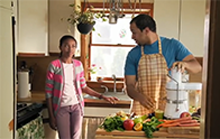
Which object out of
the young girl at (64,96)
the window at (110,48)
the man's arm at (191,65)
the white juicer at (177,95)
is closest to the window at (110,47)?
the window at (110,48)

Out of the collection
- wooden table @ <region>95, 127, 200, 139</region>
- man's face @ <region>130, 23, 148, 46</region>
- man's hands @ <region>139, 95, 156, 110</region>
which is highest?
man's face @ <region>130, 23, 148, 46</region>

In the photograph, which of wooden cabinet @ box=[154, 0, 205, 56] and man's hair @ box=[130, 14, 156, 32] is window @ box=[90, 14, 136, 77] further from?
man's hair @ box=[130, 14, 156, 32]

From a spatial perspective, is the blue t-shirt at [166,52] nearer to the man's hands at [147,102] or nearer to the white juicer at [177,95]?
the man's hands at [147,102]

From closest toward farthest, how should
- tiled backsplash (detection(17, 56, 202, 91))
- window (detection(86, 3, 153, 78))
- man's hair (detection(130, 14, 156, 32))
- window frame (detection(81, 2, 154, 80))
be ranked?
man's hair (detection(130, 14, 156, 32)) < window frame (detection(81, 2, 154, 80)) < tiled backsplash (detection(17, 56, 202, 91)) < window (detection(86, 3, 153, 78))

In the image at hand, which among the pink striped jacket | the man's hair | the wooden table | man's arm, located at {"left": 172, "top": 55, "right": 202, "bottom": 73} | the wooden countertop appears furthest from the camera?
the wooden countertop

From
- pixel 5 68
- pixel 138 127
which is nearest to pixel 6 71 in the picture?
pixel 5 68

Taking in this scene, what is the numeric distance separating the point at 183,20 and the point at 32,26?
1650 millimetres

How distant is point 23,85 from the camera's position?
3.02 metres

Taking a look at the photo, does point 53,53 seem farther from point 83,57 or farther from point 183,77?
point 183,77

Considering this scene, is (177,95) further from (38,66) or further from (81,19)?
(38,66)

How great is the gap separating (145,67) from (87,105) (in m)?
1.16

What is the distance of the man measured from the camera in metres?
1.96

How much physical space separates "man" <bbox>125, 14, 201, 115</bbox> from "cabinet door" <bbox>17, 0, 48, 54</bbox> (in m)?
1.43

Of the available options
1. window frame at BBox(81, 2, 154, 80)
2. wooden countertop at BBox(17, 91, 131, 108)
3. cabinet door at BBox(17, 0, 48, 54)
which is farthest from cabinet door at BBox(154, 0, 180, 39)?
cabinet door at BBox(17, 0, 48, 54)
